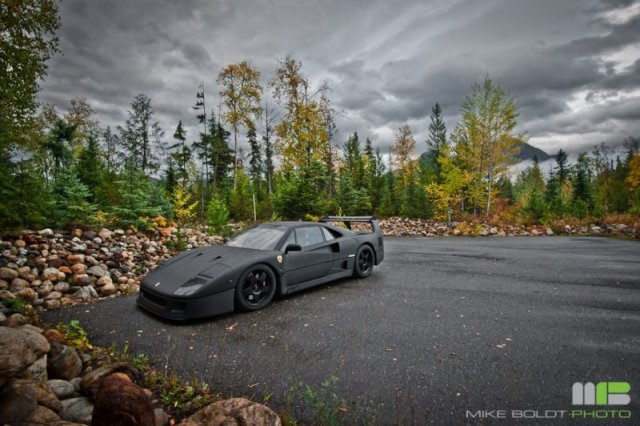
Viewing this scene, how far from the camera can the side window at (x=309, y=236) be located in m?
4.98

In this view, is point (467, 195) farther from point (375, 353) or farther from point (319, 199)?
point (375, 353)

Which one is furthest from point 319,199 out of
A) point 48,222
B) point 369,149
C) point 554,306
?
point 369,149

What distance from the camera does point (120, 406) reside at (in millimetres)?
1710

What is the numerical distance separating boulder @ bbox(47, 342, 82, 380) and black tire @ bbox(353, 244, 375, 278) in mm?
4243

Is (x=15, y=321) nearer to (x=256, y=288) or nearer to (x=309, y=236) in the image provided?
(x=256, y=288)

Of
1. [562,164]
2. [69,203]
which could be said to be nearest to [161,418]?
[69,203]

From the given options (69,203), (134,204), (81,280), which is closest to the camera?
(81,280)

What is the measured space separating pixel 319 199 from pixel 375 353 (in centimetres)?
1303

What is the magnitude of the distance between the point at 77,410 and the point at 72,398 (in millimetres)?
215

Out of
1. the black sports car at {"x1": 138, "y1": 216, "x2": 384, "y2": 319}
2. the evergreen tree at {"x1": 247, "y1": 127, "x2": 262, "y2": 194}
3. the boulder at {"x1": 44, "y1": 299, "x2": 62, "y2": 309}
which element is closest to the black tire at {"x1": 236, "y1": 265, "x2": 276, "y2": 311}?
the black sports car at {"x1": 138, "y1": 216, "x2": 384, "y2": 319}

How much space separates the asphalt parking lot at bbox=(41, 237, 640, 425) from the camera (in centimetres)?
229

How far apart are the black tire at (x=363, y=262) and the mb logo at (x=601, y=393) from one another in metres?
3.72

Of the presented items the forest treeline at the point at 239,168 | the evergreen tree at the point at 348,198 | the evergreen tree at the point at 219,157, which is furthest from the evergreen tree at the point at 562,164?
the evergreen tree at the point at 219,157

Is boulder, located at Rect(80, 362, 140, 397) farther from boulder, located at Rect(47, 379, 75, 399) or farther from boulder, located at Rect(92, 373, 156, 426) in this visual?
boulder, located at Rect(92, 373, 156, 426)
